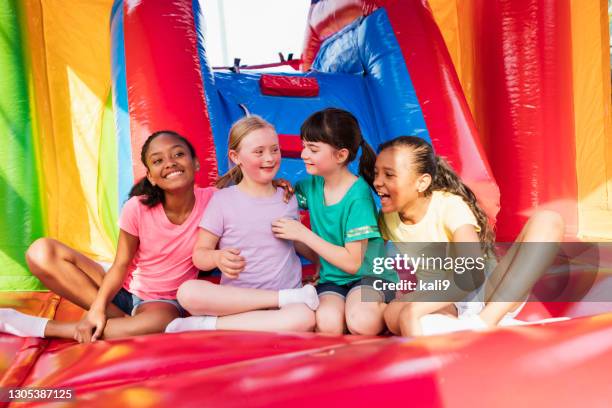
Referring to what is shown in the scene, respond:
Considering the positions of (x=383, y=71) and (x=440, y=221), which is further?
(x=383, y=71)

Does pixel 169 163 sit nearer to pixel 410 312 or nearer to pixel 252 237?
pixel 252 237

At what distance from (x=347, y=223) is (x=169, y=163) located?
43 centimetres

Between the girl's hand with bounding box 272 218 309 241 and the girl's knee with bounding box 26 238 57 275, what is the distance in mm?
525

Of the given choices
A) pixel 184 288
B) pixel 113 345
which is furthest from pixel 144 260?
pixel 113 345

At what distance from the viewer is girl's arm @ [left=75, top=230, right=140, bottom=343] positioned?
1153 mm

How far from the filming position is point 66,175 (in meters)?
2.27

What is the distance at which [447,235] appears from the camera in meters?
1.14

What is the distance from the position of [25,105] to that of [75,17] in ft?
2.13

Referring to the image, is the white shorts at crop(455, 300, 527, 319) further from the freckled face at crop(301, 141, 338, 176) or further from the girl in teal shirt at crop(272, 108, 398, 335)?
the freckled face at crop(301, 141, 338, 176)

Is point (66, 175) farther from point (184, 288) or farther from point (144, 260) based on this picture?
point (184, 288)

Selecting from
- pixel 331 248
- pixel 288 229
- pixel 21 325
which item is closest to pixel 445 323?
pixel 331 248

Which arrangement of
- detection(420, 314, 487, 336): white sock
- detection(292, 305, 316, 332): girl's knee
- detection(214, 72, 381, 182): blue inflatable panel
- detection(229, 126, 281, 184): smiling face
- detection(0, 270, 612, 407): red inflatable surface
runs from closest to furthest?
1. detection(0, 270, 612, 407): red inflatable surface
2. detection(420, 314, 487, 336): white sock
3. detection(292, 305, 316, 332): girl's knee
4. detection(229, 126, 281, 184): smiling face
5. detection(214, 72, 381, 182): blue inflatable panel

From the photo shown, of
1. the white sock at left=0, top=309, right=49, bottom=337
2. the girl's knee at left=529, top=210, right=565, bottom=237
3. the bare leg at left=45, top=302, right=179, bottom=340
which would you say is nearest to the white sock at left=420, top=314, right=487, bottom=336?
the girl's knee at left=529, top=210, right=565, bottom=237

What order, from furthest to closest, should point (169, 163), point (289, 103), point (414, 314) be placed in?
point (289, 103), point (169, 163), point (414, 314)
